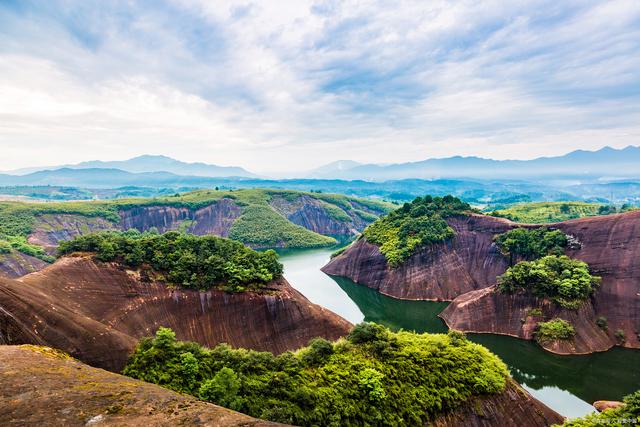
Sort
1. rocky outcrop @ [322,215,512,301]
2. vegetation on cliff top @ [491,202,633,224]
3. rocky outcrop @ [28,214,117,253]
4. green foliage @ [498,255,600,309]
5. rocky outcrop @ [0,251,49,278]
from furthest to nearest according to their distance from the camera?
1. vegetation on cliff top @ [491,202,633,224]
2. rocky outcrop @ [28,214,117,253]
3. rocky outcrop @ [0,251,49,278]
4. rocky outcrop @ [322,215,512,301]
5. green foliage @ [498,255,600,309]

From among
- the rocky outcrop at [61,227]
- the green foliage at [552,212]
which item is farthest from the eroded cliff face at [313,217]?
the rocky outcrop at [61,227]

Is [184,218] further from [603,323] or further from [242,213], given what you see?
[603,323]

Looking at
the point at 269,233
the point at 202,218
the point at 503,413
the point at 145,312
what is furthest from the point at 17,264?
the point at 503,413

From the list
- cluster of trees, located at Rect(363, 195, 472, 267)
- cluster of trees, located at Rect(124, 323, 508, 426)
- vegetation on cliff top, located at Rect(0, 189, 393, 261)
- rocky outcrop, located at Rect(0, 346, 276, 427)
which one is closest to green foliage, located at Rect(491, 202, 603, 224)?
cluster of trees, located at Rect(363, 195, 472, 267)

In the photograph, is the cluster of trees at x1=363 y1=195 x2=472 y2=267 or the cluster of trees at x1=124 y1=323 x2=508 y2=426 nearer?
the cluster of trees at x1=124 y1=323 x2=508 y2=426

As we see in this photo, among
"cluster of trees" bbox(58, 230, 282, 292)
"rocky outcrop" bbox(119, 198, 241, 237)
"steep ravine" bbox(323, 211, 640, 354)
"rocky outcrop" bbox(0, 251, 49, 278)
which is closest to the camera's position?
"cluster of trees" bbox(58, 230, 282, 292)

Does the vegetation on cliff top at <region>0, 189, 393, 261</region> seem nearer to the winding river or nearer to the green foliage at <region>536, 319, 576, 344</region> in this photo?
the winding river
